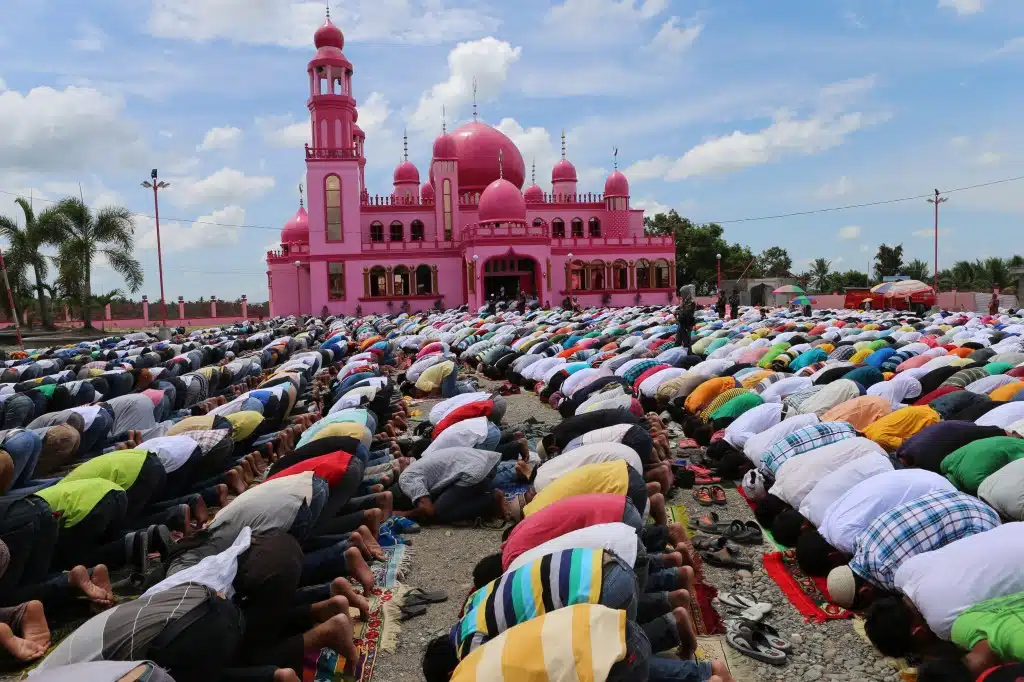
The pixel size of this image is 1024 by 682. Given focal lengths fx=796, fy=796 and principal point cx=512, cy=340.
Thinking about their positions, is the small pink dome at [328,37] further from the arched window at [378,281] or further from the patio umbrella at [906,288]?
the patio umbrella at [906,288]

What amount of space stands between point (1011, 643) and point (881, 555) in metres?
0.99

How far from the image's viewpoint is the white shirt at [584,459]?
17.3 ft

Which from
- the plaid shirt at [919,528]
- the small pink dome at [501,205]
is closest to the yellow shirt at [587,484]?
the plaid shirt at [919,528]

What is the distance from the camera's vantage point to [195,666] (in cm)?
312

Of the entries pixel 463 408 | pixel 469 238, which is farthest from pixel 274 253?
pixel 463 408

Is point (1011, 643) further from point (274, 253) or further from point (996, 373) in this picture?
point (274, 253)

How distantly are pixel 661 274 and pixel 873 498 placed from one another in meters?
29.5

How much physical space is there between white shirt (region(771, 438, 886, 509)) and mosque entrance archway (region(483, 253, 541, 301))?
25248 mm

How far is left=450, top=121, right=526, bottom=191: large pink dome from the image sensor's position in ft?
112

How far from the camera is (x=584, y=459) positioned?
527cm

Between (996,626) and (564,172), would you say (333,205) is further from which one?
(996,626)

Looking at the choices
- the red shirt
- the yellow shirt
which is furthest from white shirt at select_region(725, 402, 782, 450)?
the red shirt

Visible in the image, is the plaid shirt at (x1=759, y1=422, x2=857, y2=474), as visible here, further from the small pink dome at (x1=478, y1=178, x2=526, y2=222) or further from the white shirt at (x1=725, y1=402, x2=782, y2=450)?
the small pink dome at (x1=478, y1=178, x2=526, y2=222)

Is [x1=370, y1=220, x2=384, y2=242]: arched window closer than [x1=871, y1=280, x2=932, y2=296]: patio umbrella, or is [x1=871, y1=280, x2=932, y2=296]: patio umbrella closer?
[x1=871, y1=280, x2=932, y2=296]: patio umbrella
